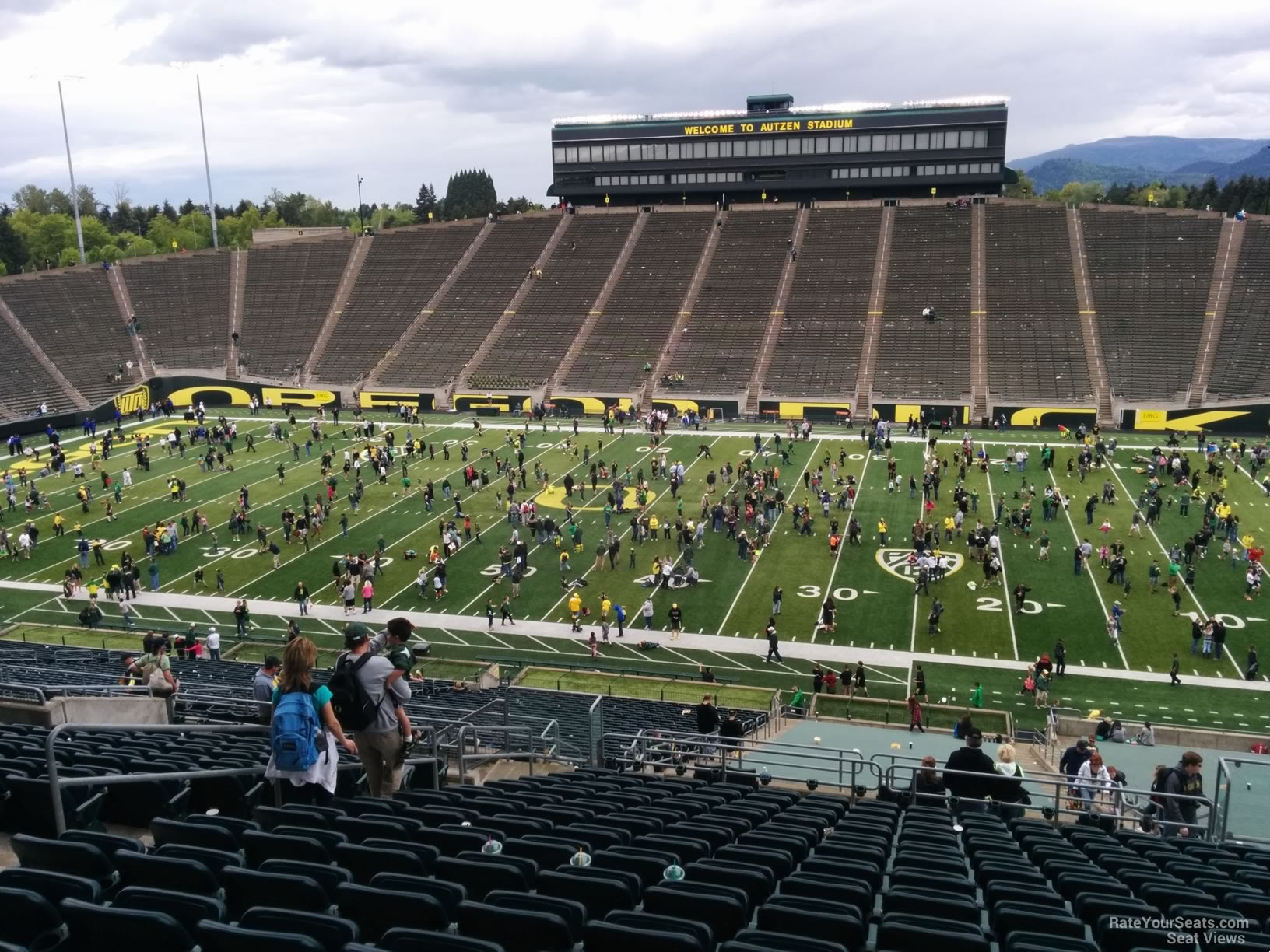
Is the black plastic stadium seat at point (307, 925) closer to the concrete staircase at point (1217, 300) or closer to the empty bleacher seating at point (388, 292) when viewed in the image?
the concrete staircase at point (1217, 300)

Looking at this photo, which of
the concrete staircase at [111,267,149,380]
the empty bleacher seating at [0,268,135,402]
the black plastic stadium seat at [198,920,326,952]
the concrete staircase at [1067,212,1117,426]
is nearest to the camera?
the black plastic stadium seat at [198,920,326,952]

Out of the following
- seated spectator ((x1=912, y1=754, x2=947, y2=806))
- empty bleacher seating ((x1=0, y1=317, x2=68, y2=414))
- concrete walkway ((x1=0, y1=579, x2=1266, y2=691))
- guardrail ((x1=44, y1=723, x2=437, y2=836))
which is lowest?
concrete walkway ((x1=0, y1=579, x2=1266, y2=691))

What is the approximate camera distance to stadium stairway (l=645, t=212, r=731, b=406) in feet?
186

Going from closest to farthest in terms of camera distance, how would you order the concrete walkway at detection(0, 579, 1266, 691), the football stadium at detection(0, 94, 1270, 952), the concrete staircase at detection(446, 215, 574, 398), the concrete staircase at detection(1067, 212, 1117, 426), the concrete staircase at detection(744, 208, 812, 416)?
the football stadium at detection(0, 94, 1270, 952) < the concrete walkway at detection(0, 579, 1266, 691) < the concrete staircase at detection(1067, 212, 1117, 426) < the concrete staircase at detection(744, 208, 812, 416) < the concrete staircase at detection(446, 215, 574, 398)

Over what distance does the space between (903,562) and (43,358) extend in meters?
53.4

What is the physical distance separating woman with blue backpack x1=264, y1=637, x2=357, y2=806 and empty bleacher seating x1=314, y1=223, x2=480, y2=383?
57468 millimetres

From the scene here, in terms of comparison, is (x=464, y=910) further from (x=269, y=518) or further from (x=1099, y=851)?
(x=269, y=518)

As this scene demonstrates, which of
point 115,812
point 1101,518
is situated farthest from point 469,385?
point 115,812

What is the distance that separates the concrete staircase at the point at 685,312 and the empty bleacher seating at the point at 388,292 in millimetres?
18423

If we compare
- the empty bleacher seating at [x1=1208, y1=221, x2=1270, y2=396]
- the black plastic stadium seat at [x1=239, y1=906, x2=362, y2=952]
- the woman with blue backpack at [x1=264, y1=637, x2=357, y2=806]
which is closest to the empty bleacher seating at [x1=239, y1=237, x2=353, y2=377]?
the empty bleacher seating at [x1=1208, y1=221, x2=1270, y2=396]

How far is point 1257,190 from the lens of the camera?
87.4m

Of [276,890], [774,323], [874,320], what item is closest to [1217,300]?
[874,320]

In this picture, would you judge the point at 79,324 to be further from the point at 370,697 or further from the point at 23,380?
the point at 370,697

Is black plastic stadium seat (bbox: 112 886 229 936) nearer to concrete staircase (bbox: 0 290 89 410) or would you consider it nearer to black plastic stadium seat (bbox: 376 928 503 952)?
black plastic stadium seat (bbox: 376 928 503 952)
